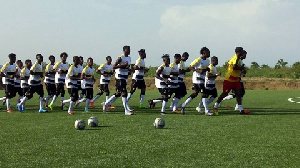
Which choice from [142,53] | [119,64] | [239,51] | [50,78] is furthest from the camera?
[50,78]

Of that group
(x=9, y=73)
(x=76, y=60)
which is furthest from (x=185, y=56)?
(x=9, y=73)

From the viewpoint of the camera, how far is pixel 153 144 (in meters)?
7.89

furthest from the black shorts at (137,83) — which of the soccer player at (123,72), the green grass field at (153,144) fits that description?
the green grass field at (153,144)

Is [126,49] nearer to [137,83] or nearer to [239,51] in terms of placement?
[137,83]

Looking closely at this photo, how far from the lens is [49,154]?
7.00m

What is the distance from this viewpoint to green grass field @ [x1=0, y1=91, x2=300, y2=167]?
6.38m

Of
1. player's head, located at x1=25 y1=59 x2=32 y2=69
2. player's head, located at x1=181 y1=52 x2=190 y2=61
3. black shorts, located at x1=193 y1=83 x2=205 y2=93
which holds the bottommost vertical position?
black shorts, located at x1=193 y1=83 x2=205 y2=93

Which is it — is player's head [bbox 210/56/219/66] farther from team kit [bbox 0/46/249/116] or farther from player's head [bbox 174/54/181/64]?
player's head [bbox 174/54/181/64]

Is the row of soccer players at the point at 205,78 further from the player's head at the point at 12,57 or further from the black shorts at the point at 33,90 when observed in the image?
the player's head at the point at 12,57

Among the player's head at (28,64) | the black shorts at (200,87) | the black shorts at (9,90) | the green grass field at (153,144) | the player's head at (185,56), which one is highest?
the player's head at (185,56)

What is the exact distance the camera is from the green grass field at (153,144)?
251 inches

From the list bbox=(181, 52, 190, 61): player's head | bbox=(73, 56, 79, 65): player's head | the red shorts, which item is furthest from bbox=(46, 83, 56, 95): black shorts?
the red shorts

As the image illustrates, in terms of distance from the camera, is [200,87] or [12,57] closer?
[200,87]

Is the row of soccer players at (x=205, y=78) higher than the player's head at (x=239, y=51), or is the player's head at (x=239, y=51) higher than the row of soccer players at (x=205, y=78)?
the player's head at (x=239, y=51)
